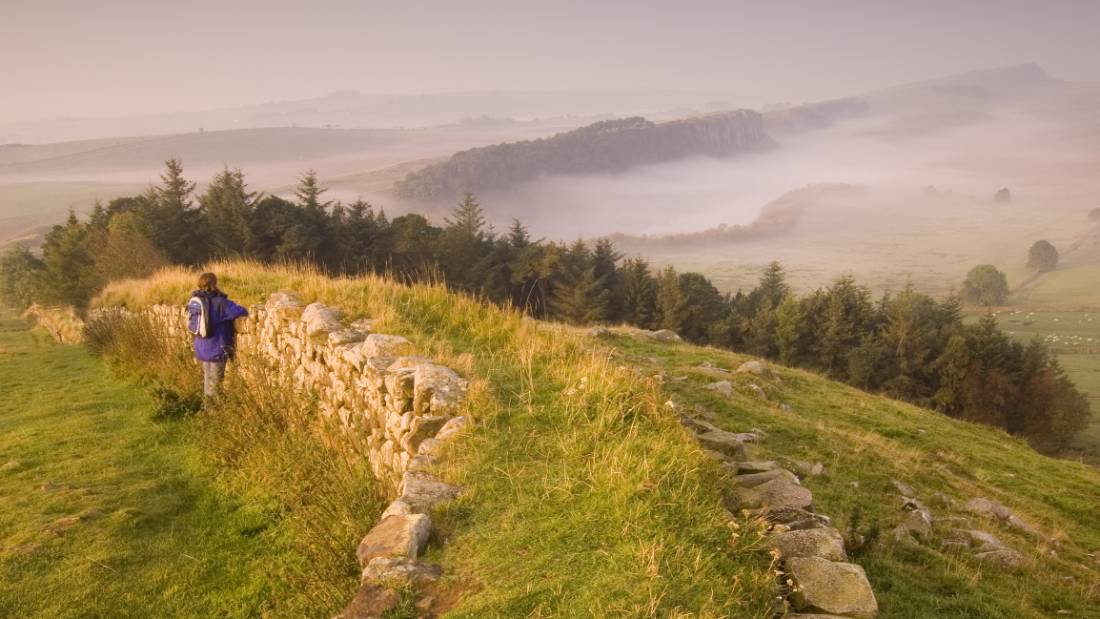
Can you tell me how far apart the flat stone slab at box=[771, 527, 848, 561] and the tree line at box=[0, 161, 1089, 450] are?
26329 mm

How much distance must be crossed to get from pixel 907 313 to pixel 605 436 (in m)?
47.8

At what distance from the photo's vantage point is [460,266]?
5194 centimetres

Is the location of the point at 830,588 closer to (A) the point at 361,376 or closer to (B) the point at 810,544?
→ (B) the point at 810,544

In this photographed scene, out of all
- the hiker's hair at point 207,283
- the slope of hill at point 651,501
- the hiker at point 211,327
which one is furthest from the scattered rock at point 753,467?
the hiker's hair at point 207,283

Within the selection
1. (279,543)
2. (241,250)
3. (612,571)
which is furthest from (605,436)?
(241,250)

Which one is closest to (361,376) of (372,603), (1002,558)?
(372,603)

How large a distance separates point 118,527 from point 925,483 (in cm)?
1179

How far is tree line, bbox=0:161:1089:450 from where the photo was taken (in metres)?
37.4

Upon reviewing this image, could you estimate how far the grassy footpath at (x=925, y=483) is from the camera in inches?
221

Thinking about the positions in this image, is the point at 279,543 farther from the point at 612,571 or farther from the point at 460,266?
the point at 460,266

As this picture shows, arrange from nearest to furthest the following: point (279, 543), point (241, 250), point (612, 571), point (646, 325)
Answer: point (612, 571) → point (279, 543) → point (241, 250) → point (646, 325)

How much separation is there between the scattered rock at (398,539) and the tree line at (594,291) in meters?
26.1

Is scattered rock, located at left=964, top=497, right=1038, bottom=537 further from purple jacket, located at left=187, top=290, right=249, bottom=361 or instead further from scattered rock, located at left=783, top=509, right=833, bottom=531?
purple jacket, located at left=187, top=290, right=249, bottom=361

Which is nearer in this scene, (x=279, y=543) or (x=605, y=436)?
(x=605, y=436)
